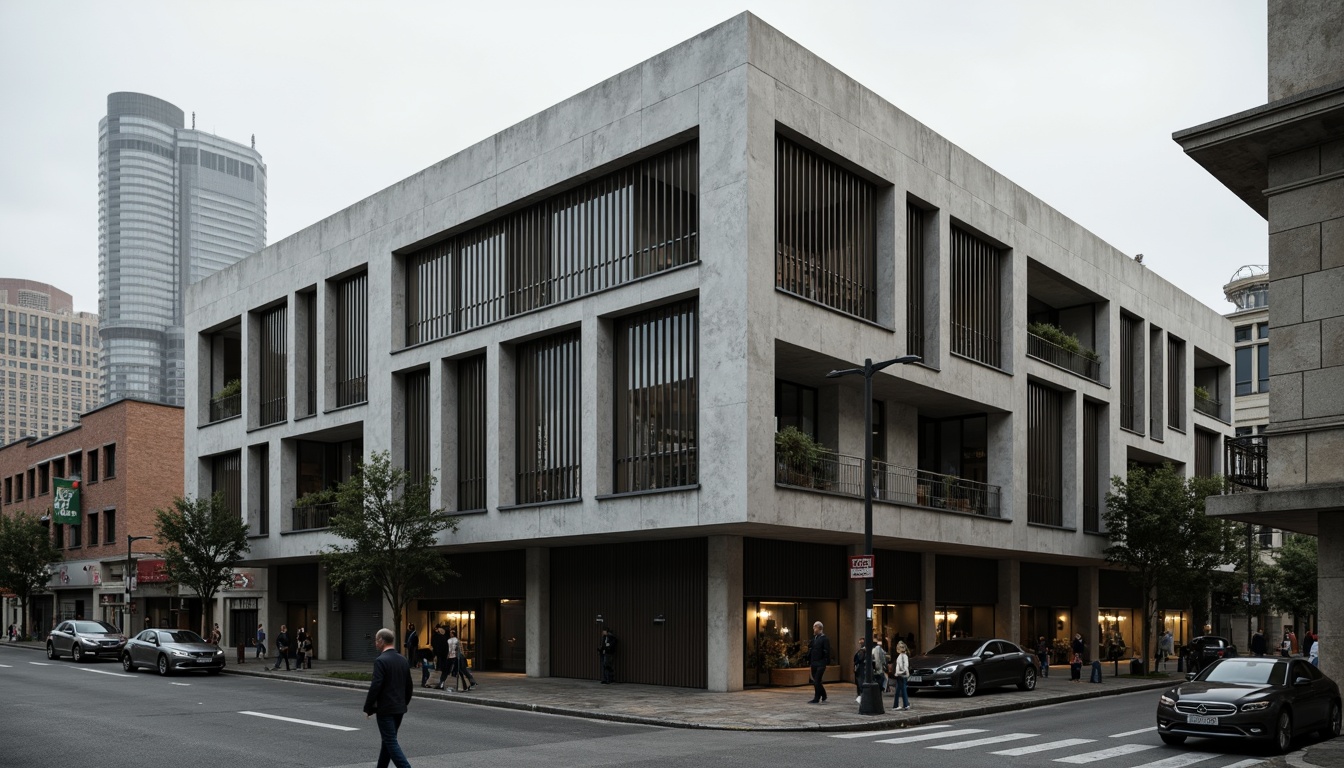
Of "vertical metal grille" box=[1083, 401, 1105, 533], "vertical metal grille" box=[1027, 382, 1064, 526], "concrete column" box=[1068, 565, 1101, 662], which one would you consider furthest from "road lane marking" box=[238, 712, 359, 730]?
"concrete column" box=[1068, 565, 1101, 662]

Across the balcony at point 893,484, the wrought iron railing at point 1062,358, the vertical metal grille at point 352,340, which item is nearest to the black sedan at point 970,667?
the balcony at point 893,484

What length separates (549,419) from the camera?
32.8m

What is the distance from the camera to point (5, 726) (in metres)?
A: 20.6

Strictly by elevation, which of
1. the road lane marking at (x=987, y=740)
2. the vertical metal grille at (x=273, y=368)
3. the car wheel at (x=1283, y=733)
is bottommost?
the road lane marking at (x=987, y=740)

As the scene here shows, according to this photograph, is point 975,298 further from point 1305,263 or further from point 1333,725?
point 1333,725

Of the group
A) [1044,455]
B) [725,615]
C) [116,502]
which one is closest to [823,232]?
[725,615]

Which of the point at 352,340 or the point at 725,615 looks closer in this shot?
the point at 725,615

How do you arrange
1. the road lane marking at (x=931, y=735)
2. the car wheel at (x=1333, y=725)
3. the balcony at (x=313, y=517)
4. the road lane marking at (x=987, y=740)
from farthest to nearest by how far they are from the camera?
1. the balcony at (x=313, y=517)
2. the road lane marking at (x=931, y=735)
3. the car wheel at (x=1333, y=725)
4. the road lane marking at (x=987, y=740)

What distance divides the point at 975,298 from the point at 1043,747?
64.0 ft

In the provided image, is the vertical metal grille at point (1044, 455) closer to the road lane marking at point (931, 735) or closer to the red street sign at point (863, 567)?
the red street sign at point (863, 567)

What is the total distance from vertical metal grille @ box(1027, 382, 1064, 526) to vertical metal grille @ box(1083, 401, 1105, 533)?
5.90 ft

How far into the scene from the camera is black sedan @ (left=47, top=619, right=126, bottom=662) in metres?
41.4

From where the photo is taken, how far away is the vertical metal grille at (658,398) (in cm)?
2866

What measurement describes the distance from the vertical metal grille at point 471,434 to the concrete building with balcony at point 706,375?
0.43ft
